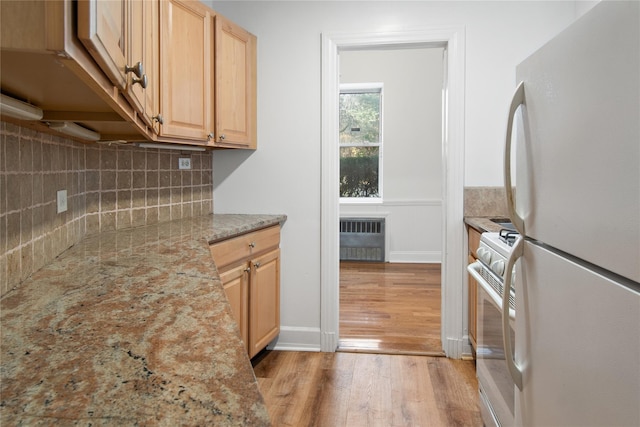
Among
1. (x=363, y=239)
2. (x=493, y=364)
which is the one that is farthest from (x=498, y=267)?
(x=363, y=239)

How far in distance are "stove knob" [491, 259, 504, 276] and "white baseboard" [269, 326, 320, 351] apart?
162 cm

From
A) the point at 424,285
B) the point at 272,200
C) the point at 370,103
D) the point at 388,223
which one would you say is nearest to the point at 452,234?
the point at 272,200

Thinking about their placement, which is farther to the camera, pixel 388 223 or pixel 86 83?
pixel 388 223

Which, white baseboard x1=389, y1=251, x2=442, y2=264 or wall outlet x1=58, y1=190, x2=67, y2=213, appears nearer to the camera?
wall outlet x1=58, y1=190, x2=67, y2=213

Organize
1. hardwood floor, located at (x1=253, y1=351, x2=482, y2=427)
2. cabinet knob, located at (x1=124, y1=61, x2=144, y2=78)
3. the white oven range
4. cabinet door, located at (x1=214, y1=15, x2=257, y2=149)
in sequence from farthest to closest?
cabinet door, located at (x1=214, y1=15, x2=257, y2=149) < hardwood floor, located at (x1=253, y1=351, x2=482, y2=427) < the white oven range < cabinet knob, located at (x1=124, y1=61, x2=144, y2=78)

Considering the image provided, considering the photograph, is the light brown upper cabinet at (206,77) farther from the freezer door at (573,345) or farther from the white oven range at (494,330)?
the freezer door at (573,345)

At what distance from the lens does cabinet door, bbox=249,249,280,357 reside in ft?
8.94

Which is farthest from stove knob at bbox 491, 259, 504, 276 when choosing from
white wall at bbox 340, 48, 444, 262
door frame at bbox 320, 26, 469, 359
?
white wall at bbox 340, 48, 444, 262

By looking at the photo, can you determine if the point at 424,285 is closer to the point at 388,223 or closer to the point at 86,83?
the point at 388,223

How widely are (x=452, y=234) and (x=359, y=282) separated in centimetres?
205

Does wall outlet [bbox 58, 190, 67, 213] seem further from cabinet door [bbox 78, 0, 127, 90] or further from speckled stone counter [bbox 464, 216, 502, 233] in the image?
speckled stone counter [bbox 464, 216, 502, 233]

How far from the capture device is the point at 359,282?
4914 millimetres

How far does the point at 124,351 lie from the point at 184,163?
2303 millimetres

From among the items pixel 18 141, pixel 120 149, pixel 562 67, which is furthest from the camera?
pixel 120 149
